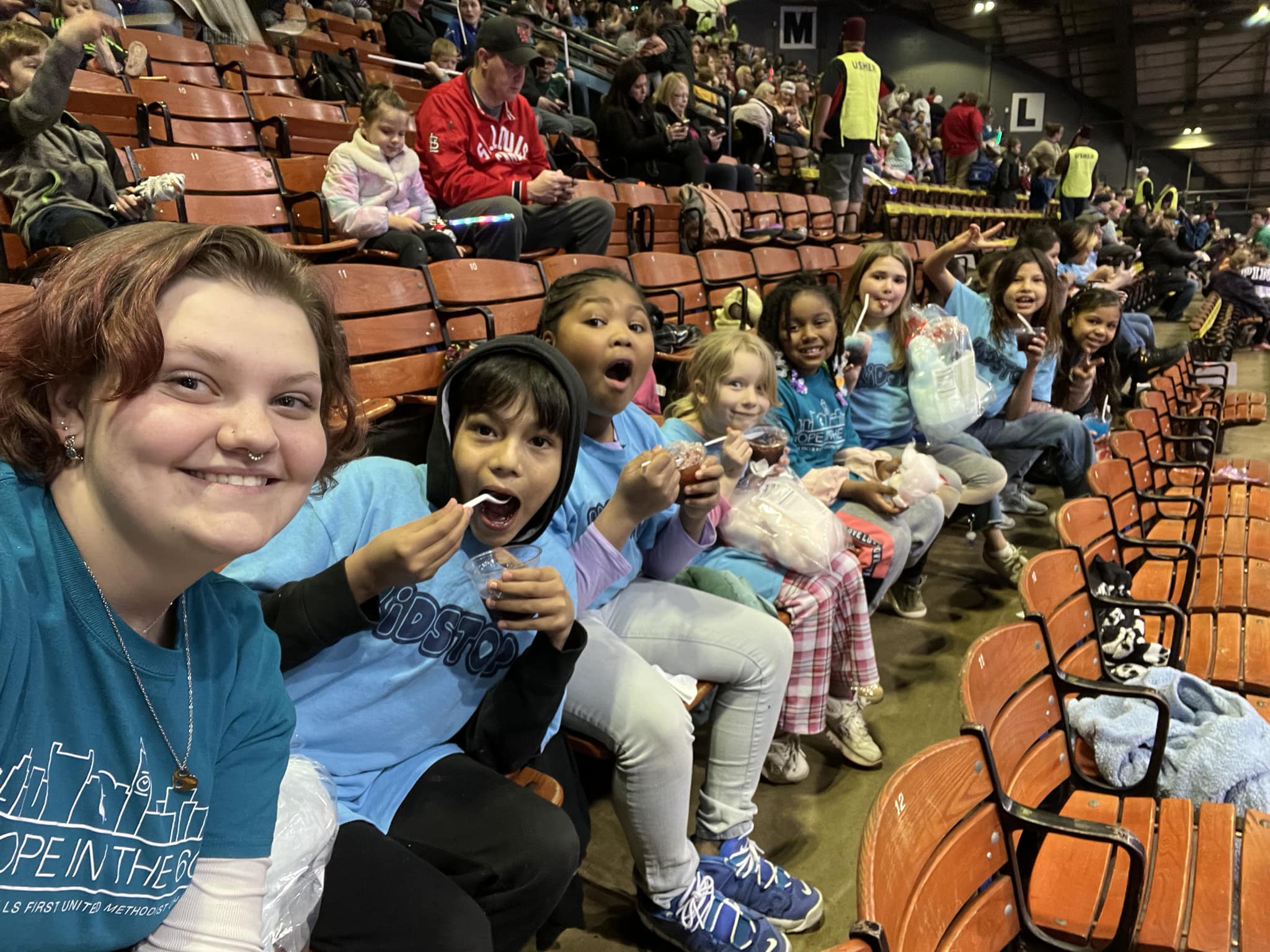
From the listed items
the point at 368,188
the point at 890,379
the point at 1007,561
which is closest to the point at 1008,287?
the point at 890,379

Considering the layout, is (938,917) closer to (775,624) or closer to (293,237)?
(775,624)

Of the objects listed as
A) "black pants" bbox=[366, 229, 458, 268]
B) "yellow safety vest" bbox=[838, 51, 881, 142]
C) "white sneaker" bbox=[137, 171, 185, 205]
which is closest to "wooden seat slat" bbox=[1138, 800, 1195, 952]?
"black pants" bbox=[366, 229, 458, 268]

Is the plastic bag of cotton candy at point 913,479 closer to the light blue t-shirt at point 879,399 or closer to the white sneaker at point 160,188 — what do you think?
the light blue t-shirt at point 879,399

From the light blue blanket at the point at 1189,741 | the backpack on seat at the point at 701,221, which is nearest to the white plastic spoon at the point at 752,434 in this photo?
the light blue blanket at the point at 1189,741

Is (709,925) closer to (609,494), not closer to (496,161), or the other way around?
(609,494)

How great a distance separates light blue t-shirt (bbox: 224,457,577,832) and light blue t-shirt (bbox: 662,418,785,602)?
0.86m

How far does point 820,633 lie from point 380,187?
2.85 metres

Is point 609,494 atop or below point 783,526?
atop

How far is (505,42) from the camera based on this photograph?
358 cm

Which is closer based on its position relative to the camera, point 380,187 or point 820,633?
point 820,633

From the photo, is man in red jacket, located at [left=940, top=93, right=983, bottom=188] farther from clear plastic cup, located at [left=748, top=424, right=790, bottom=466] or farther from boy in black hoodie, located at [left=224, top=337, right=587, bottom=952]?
boy in black hoodie, located at [left=224, top=337, right=587, bottom=952]

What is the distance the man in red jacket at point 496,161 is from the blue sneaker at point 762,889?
290 centimetres

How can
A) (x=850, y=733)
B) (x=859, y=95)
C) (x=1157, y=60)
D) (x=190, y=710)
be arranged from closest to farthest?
(x=190, y=710)
(x=850, y=733)
(x=859, y=95)
(x=1157, y=60)

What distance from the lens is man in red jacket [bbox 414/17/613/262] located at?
3678mm
